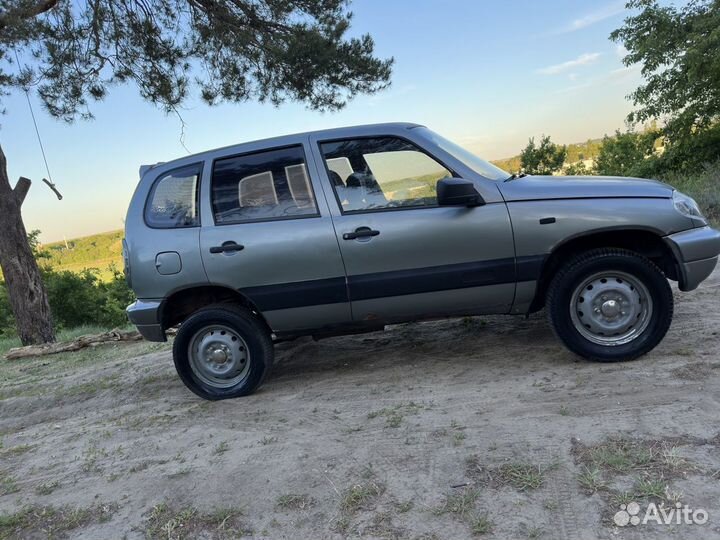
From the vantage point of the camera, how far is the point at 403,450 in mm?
3025

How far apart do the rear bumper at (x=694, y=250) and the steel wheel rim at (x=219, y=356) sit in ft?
10.9

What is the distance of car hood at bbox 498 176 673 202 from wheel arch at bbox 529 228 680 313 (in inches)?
10.9

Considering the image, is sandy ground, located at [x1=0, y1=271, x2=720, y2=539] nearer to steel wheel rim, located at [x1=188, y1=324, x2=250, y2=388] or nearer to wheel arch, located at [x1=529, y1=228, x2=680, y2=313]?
steel wheel rim, located at [x1=188, y1=324, x2=250, y2=388]

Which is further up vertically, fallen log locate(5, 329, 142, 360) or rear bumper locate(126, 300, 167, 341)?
rear bumper locate(126, 300, 167, 341)

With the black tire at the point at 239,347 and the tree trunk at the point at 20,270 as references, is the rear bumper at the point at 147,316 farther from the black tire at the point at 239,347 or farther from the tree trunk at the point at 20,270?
the tree trunk at the point at 20,270

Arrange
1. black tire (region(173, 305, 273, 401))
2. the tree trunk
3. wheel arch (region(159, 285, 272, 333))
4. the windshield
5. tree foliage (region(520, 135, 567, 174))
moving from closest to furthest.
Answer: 1. the windshield
2. black tire (region(173, 305, 273, 401))
3. wheel arch (region(159, 285, 272, 333))
4. the tree trunk
5. tree foliage (region(520, 135, 567, 174))

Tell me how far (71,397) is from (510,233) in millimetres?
4571

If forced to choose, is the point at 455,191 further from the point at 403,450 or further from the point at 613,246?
the point at 403,450

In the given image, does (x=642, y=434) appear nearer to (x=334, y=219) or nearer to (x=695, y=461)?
(x=695, y=461)

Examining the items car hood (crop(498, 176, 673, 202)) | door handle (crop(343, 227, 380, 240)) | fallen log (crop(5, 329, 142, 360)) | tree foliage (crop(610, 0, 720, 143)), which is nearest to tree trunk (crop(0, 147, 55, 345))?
fallen log (crop(5, 329, 142, 360))

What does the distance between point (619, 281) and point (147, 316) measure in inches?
144

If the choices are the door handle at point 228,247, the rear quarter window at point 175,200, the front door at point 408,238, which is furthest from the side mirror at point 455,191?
the rear quarter window at point 175,200

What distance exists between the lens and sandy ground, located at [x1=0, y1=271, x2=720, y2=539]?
2.43 m

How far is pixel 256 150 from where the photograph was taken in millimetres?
4266
